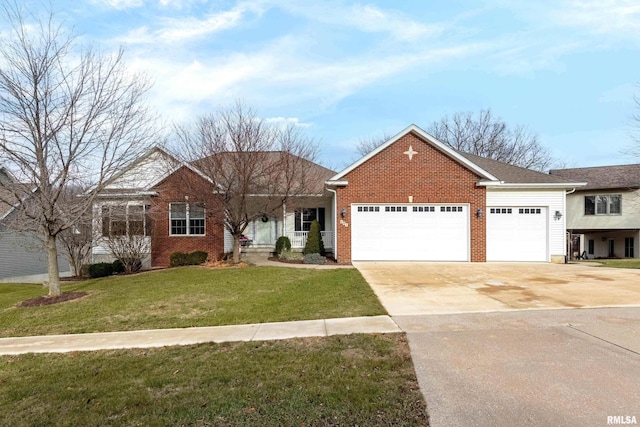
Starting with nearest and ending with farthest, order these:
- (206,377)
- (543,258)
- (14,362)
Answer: (206,377) < (14,362) < (543,258)

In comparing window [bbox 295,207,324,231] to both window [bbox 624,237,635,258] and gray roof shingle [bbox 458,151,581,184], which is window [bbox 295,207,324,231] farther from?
window [bbox 624,237,635,258]

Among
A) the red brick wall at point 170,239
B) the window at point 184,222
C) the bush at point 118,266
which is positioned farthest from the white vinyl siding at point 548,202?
the bush at point 118,266

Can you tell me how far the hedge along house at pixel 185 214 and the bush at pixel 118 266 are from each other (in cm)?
77

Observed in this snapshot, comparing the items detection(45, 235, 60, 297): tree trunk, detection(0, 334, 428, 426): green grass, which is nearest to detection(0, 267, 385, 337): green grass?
detection(45, 235, 60, 297): tree trunk

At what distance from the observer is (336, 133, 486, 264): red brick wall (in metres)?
16.2

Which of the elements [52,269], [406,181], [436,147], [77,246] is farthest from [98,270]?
[436,147]

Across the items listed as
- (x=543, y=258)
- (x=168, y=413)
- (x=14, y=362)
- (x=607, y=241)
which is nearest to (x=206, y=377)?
(x=168, y=413)

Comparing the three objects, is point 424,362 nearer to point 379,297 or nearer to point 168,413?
point 168,413

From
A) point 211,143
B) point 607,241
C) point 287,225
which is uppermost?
point 211,143

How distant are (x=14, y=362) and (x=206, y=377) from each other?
320 cm

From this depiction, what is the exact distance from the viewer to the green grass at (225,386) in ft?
11.7

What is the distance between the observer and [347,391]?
13.0 feet

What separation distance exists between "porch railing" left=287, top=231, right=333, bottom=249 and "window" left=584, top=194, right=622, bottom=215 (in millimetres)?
21575

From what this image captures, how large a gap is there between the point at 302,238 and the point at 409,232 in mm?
5952
